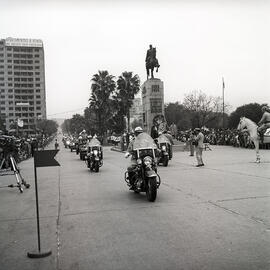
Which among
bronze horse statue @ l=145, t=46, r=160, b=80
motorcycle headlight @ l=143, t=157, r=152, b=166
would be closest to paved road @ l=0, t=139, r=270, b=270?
motorcycle headlight @ l=143, t=157, r=152, b=166

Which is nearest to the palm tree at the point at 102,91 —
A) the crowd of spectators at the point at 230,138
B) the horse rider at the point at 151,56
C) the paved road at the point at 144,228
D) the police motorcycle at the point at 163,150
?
the crowd of spectators at the point at 230,138

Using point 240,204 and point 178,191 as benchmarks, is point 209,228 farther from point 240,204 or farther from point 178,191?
point 178,191

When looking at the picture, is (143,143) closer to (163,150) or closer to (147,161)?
(147,161)

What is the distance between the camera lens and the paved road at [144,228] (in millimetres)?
4730

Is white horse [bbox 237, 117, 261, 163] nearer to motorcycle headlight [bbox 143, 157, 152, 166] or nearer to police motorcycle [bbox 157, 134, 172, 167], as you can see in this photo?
police motorcycle [bbox 157, 134, 172, 167]

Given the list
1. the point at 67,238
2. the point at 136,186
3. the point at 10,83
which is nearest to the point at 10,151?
the point at 136,186

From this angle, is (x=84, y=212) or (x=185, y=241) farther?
(x=84, y=212)

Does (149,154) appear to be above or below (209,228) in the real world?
above

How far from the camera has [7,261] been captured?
16.2 ft

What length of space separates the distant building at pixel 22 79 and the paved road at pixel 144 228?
12753 cm

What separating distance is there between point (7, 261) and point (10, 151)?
6909 millimetres

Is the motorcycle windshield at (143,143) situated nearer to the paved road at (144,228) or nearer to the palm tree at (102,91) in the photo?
the paved road at (144,228)

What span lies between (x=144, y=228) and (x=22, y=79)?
470 feet

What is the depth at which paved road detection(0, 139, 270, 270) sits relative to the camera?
186 inches
